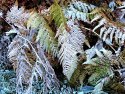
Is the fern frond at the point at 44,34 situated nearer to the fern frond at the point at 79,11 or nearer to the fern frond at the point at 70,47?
the fern frond at the point at 70,47

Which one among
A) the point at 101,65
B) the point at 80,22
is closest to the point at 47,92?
the point at 101,65

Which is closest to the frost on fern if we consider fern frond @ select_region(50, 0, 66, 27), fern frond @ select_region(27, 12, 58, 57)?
fern frond @ select_region(27, 12, 58, 57)

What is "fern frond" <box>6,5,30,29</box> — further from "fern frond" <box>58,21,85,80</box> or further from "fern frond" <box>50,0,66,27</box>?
"fern frond" <box>58,21,85,80</box>

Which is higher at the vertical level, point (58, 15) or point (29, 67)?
point (58, 15)

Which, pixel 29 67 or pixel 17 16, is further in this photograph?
pixel 17 16

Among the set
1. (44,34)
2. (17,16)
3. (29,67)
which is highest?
(17,16)

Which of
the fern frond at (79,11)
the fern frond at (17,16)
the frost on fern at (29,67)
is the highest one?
the fern frond at (17,16)

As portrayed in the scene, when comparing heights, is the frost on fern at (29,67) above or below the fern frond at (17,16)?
below

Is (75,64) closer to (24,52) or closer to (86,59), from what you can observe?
(86,59)

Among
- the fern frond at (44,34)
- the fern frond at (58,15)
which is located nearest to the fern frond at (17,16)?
the fern frond at (44,34)

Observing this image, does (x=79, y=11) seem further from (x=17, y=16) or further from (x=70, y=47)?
(x=17, y=16)

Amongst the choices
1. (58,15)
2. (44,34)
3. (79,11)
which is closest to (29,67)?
(44,34)
